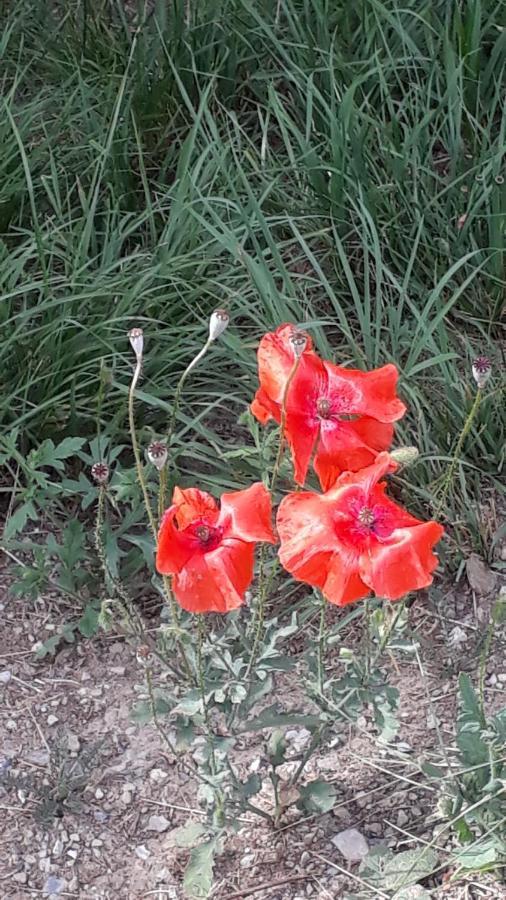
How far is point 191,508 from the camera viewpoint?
4.89 ft

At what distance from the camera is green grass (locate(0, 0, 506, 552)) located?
96.3 inches

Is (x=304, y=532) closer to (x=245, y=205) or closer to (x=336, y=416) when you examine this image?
(x=336, y=416)

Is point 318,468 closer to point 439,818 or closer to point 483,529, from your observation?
point 439,818

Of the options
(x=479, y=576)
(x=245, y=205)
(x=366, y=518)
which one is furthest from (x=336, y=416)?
(x=245, y=205)

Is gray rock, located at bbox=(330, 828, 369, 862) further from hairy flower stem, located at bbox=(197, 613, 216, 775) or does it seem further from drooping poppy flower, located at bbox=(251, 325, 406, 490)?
drooping poppy flower, located at bbox=(251, 325, 406, 490)

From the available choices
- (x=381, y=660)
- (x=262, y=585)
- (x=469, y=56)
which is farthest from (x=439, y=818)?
(x=469, y=56)

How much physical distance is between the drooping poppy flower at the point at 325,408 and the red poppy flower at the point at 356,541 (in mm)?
71

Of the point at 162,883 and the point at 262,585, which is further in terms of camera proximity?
the point at 162,883

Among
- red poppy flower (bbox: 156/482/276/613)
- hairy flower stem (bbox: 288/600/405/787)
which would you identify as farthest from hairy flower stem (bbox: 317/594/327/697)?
red poppy flower (bbox: 156/482/276/613)

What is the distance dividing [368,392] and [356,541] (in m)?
0.23

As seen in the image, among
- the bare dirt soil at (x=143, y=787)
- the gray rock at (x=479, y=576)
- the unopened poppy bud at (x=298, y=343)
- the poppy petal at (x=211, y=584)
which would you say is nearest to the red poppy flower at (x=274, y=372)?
the unopened poppy bud at (x=298, y=343)

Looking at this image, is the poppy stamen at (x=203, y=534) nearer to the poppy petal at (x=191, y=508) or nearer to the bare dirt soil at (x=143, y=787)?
the poppy petal at (x=191, y=508)

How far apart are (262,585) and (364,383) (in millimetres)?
329

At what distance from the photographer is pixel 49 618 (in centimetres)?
227
